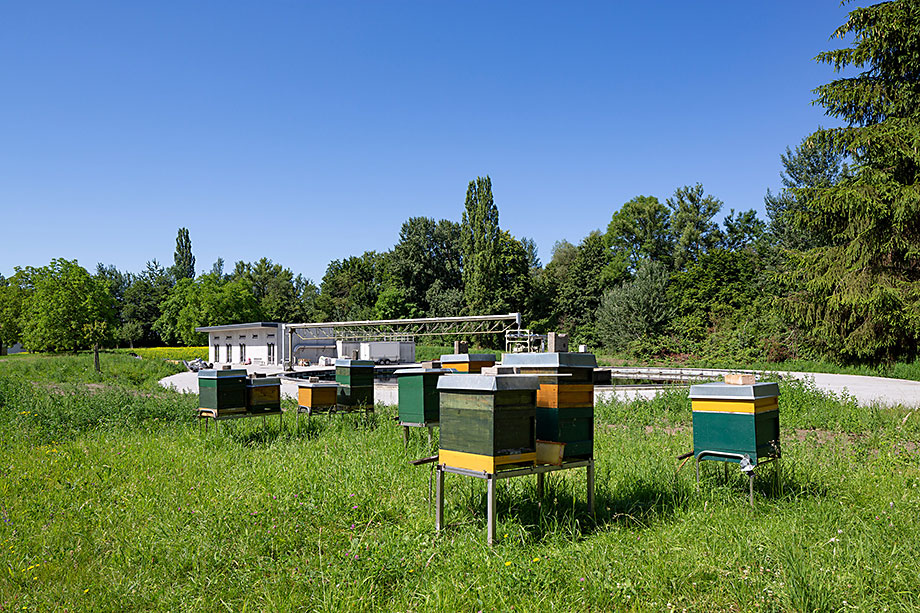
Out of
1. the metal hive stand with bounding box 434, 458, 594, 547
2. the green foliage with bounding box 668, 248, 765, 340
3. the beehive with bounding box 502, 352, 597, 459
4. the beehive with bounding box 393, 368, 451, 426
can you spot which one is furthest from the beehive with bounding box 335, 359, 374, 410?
the green foliage with bounding box 668, 248, 765, 340

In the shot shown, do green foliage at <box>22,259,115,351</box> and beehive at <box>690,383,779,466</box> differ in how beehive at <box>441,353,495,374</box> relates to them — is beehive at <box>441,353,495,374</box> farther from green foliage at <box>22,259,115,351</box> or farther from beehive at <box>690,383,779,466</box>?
green foliage at <box>22,259,115,351</box>

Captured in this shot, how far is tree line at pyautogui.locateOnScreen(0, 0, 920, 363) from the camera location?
11.9 m

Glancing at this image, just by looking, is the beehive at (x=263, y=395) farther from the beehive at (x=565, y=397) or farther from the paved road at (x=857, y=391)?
the paved road at (x=857, y=391)

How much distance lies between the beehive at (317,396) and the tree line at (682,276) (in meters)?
10.5

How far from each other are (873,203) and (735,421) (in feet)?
27.6

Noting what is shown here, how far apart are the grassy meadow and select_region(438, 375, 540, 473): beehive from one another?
0.69 metres

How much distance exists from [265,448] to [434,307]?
52.3 m

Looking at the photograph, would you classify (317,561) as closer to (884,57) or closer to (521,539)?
(521,539)

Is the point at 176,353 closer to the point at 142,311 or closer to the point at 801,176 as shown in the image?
the point at 142,311

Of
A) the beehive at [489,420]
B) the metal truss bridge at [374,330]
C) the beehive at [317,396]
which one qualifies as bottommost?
the beehive at [317,396]

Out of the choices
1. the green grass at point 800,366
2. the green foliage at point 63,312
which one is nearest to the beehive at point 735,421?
the green grass at point 800,366

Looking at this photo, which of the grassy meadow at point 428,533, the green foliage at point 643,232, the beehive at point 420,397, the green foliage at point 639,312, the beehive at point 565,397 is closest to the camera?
the grassy meadow at point 428,533

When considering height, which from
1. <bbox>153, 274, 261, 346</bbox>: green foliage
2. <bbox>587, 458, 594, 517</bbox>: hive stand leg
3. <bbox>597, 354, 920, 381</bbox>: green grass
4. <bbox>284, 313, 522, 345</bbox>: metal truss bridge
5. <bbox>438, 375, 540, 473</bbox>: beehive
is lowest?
<bbox>597, 354, 920, 381</bbox>: green grass

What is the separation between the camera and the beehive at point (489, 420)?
469 cm
